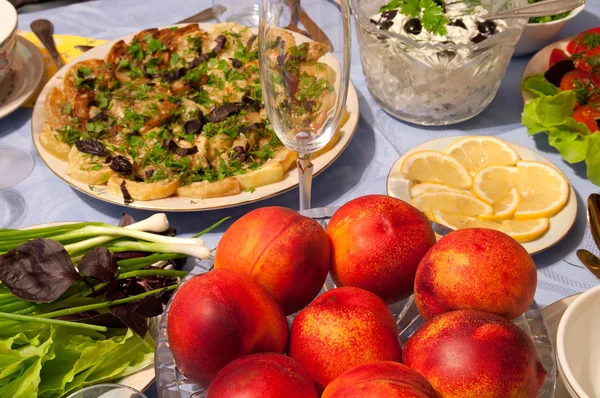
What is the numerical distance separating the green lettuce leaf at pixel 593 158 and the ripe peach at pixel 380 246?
1.94 feet

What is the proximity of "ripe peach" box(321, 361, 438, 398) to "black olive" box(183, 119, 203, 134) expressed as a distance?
0.83 metres

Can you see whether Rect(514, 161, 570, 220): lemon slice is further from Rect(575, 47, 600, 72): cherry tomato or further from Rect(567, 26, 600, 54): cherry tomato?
Rect(567, 26, 600, 54): cherry tomato

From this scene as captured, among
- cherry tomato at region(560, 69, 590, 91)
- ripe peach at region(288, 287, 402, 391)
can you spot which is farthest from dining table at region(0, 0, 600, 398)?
ripe peach at region(288, 287, 402, 391)

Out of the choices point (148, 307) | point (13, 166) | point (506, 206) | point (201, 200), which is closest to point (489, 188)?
point (506, 206)

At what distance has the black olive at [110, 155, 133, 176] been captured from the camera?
1135 millimetres

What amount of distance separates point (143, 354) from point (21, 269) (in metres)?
0.21

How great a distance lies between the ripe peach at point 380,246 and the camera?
678mm

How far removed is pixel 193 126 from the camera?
49.5 inches

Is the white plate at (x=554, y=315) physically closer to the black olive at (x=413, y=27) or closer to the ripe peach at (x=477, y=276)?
the ripe peach at (x=477, y=276)

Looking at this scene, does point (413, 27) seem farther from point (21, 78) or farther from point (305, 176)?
point (21, 78)

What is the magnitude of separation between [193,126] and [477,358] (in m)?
0.87

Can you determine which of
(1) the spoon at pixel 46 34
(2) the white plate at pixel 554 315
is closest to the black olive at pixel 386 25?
(2) the white plate at pixel 554 315

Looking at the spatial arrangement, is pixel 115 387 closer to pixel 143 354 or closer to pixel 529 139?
pixel 143 354

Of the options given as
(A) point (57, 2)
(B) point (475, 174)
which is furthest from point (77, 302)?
(A) point (57, 2)
